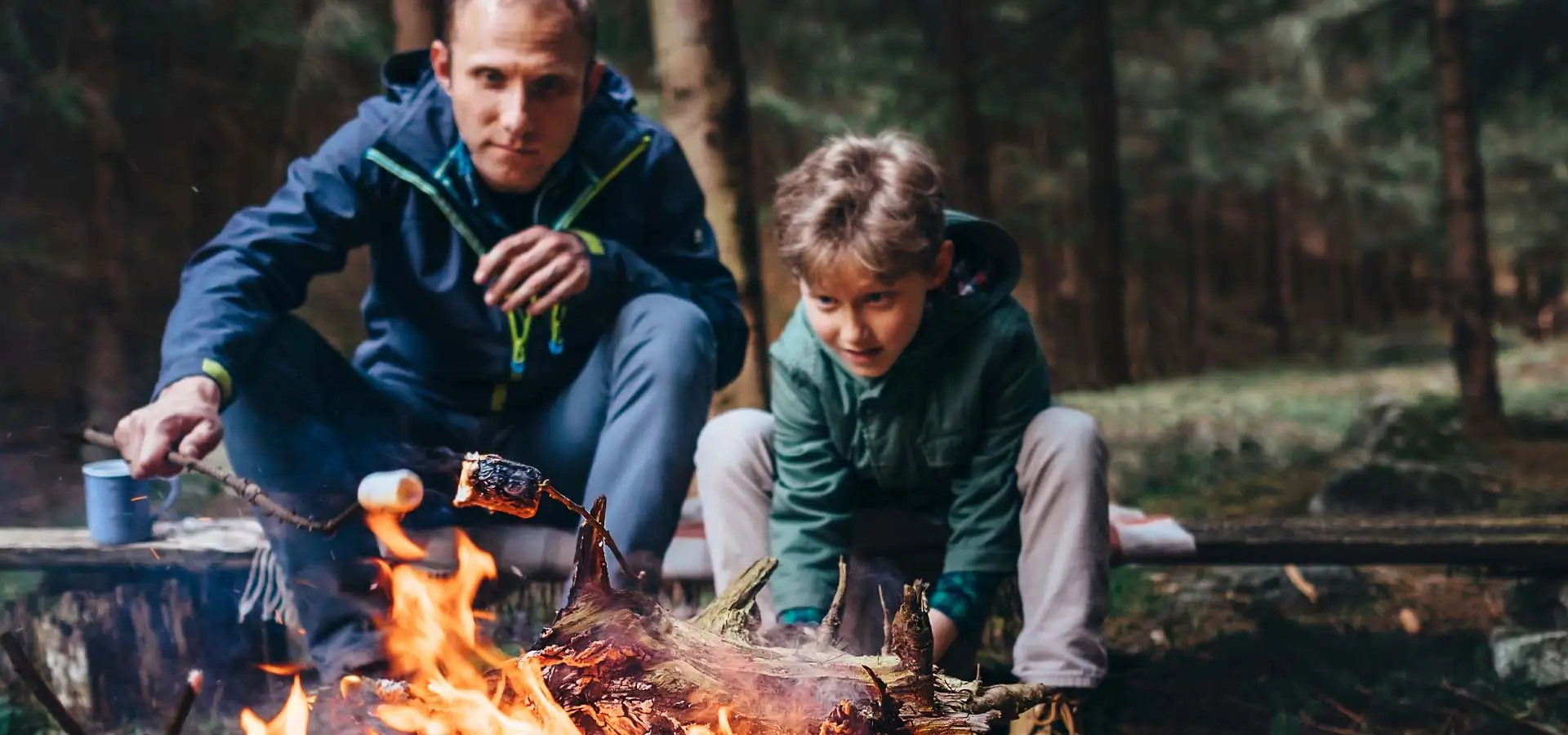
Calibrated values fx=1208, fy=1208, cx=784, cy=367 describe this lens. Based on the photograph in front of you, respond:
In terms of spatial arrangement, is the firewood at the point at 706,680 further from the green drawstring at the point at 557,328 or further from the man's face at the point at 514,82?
the man's face at the point at 514,82

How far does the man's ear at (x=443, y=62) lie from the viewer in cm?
260

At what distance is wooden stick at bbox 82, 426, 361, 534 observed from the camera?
2.20 meters

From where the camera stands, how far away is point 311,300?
2.79m

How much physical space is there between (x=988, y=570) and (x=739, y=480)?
1.76 ft

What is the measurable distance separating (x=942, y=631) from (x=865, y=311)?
0.63m

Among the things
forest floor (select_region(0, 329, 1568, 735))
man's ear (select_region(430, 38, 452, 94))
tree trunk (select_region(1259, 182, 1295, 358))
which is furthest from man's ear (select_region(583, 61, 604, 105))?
tree trunk (select_region(1259, 182, 1295, 358))

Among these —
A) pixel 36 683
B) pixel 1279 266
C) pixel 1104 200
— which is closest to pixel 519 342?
pixel 36 683

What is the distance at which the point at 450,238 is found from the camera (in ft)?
8.80

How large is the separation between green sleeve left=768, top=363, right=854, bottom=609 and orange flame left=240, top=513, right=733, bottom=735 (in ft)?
1.99

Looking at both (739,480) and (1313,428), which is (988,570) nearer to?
(739,480)

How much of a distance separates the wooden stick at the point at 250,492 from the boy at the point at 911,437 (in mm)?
746

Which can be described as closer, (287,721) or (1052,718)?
(287,721)

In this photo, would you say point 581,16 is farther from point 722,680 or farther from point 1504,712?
point 1504,712

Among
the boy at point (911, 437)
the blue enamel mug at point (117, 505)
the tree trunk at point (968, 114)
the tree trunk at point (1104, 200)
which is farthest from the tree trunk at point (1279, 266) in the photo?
the blue enamel mug at point (117, 505)
